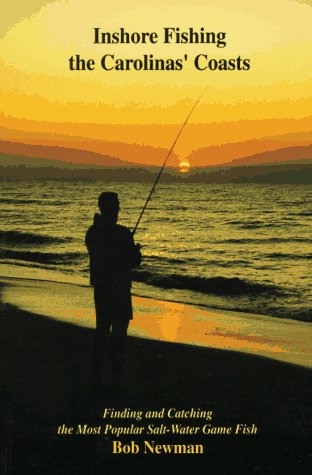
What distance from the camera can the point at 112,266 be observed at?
480 cm

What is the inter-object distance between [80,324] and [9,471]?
4755mm

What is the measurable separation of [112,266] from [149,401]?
1.06 m

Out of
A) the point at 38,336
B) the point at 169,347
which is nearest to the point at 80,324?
the point at 38,336

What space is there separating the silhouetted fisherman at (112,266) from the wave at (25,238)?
71.1 feet

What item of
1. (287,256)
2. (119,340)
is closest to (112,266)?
(119,340)

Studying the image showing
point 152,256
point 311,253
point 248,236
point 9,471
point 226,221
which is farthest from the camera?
point 226,221

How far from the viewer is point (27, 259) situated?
19625mm

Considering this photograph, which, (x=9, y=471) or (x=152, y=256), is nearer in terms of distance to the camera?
(x=9, y=471)

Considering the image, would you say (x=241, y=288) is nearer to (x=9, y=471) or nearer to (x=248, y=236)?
(x=9, y=471)

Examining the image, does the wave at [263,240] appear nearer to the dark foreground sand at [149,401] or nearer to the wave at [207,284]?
the wave at [207,284]

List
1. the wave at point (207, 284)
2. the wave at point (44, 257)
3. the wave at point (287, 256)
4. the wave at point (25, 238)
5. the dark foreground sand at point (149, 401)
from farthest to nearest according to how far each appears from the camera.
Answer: the wave at point (25, 238), the wave at point (287, 256), the wave at point (44, 257), the wave at point (207, 284), the dark foreground sand at point (149, 401)

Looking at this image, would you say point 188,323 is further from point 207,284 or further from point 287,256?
point 287,256

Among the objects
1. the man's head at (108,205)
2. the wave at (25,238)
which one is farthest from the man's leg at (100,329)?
A: the wave at (25,238)

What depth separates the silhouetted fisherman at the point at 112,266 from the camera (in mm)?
4785
